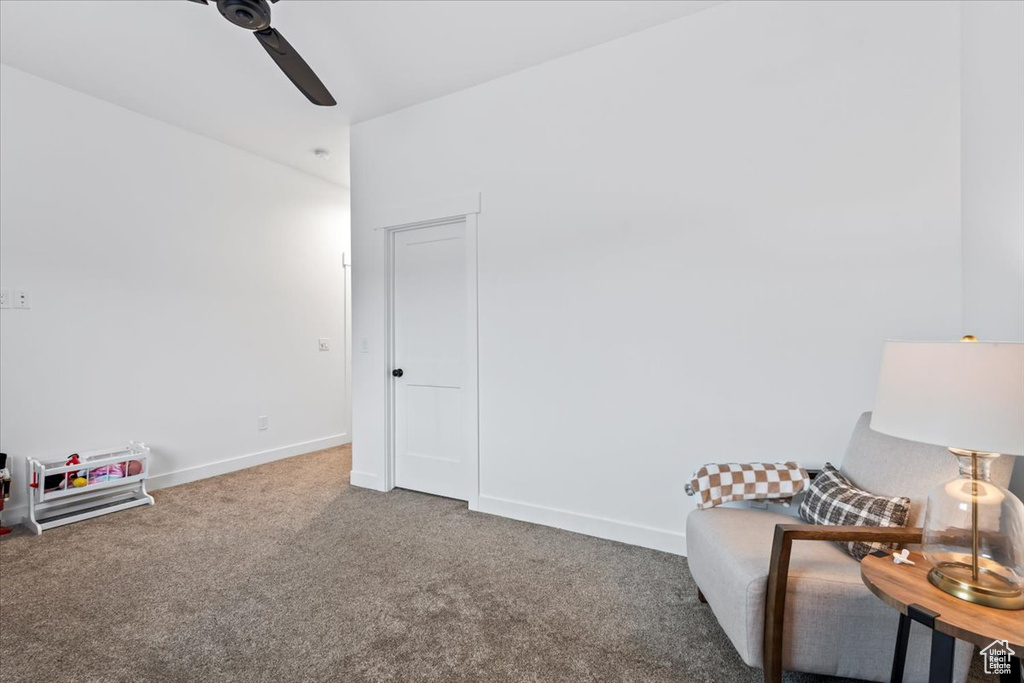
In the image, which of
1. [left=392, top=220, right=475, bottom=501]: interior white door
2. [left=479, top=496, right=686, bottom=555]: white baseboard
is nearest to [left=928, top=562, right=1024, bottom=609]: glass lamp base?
[left=479, top=496, right=686, bottom=555]: white baseboard

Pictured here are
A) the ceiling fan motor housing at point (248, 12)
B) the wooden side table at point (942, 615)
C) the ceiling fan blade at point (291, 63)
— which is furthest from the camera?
the ceiling fan blade at point (291, 63)

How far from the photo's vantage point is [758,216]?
216 centimetres

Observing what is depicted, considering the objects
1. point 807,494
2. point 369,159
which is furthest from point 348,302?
point 807,494

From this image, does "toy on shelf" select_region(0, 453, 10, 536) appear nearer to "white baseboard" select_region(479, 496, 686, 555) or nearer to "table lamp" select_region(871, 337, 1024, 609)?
"white baseboard" select_region(479, 496, 686, 555)

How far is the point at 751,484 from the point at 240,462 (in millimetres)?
3786

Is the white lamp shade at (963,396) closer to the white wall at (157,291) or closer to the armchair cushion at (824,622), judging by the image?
the armchair cushion at (824,622)

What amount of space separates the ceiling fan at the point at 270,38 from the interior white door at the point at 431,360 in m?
1.15

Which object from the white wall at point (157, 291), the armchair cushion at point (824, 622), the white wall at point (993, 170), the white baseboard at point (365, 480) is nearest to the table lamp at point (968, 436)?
the armchair cushion at point (824, 622)

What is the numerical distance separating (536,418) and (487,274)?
922mm

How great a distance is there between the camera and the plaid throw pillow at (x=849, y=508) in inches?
55.1

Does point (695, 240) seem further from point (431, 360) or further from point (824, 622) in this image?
point (431, 360)

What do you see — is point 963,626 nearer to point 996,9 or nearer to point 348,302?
point 996,9

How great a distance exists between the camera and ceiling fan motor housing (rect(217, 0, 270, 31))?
1687mm

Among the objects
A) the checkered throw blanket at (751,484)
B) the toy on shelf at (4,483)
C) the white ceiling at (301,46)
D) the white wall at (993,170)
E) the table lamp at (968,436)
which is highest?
the white ceiling at (301,46)
